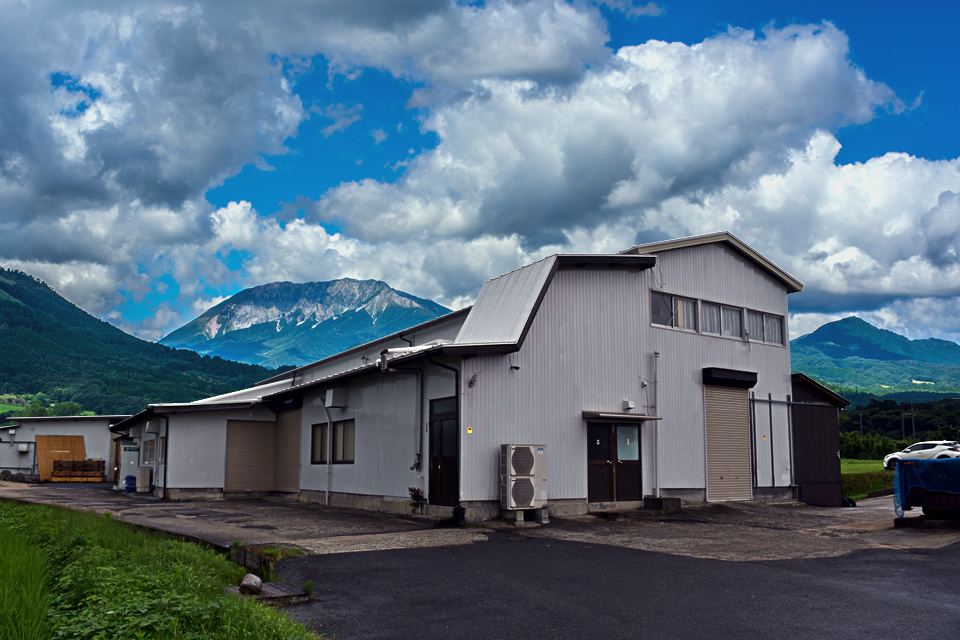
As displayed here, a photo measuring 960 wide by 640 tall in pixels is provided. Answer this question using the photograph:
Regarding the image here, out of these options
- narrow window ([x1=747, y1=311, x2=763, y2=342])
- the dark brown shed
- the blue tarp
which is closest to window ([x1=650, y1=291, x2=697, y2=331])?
narrow window ([x1=747, y1=311, x2=763, y2=342])

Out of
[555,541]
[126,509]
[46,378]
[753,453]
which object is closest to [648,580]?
[555,541]

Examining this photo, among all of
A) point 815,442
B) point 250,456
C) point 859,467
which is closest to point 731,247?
point 815,442

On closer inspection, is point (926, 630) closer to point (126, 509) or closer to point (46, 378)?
point (126, 509)

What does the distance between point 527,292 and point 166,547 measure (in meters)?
9.09

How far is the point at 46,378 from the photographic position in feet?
373

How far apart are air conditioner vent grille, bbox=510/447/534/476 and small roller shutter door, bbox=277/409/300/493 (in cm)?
Answer: 1073

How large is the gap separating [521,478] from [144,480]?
1705cm

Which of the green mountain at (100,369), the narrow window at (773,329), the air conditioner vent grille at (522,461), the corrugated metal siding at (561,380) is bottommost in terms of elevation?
the air conditioner vent grille at (522,461)

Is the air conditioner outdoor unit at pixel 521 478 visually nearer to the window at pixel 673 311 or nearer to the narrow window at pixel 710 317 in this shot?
the window at pixel 673 311

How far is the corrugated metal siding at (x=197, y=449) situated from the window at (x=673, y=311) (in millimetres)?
13981

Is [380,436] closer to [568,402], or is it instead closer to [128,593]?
[568,402]

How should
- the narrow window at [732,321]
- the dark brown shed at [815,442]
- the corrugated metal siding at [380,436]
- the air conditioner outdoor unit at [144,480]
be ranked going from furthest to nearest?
the air conditioner outdoor unit at [144,480], the dark brown shed at [815,442], the narrow window at [732,321], the corrugated metal siding at [380,436]

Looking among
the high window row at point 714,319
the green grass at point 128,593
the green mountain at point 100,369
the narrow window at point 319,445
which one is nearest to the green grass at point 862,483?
the high window row at point 714,319

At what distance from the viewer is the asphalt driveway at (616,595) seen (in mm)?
6453
